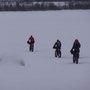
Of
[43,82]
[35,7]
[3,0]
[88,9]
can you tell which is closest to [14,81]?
[43,82]

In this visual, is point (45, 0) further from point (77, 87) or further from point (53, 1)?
point (77, 87)

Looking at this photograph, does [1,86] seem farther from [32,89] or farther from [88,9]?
[88,9]

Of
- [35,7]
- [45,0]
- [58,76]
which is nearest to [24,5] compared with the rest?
[35,7]

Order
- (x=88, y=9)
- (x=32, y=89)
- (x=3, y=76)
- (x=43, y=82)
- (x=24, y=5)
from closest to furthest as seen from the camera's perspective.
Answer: (x=32, y=89) → (x=43, y=82) → (x=3, y=76) → (x=88, y=9) → (x=24, y=5)

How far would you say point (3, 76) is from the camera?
A: 932cm

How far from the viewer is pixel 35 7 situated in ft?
283

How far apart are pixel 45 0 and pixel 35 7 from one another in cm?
758

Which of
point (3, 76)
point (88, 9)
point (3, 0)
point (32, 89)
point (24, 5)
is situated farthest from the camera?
point (3, 0)

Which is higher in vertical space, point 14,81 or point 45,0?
point 14,81

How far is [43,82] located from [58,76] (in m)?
1.36

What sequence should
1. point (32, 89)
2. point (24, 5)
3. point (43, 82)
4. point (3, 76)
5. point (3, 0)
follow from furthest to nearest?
1. point (3, 0)
2. point (24, 5)
3. point (3, 76)
4. point (43, 82)
5. point (32, 89)

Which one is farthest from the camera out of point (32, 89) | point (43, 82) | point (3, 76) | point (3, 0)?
point (3, 0)

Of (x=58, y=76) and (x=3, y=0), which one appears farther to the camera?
(x=3, y=0)

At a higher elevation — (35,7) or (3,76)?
(3,76)
